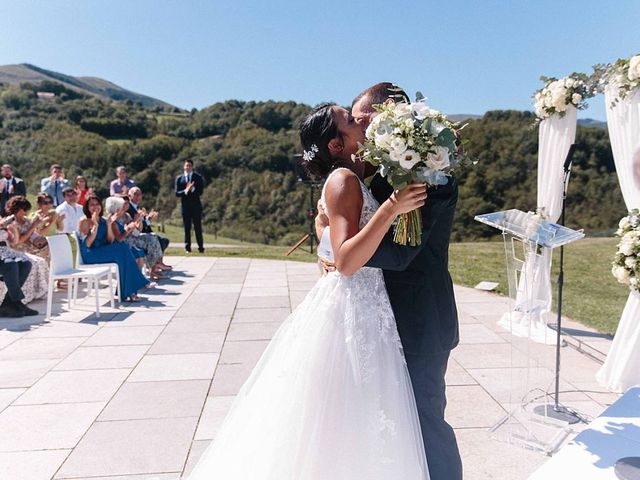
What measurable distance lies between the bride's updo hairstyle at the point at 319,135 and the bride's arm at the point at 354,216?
0.57ft

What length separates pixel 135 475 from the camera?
118 inches

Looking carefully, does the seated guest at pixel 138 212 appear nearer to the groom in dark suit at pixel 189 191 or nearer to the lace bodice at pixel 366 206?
the groom in dark suit at pixel 189 191

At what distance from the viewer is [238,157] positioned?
40.9 metres

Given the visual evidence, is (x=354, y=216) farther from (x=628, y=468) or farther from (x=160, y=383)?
(x=160, y=383)

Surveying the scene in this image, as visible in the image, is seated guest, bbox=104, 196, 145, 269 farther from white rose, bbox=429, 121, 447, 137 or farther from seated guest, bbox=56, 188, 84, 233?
white rose, bbox=429, 121, 447, 137

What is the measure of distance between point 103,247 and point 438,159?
6978 millimetres

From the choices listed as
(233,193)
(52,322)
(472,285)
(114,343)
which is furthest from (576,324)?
(233,193)

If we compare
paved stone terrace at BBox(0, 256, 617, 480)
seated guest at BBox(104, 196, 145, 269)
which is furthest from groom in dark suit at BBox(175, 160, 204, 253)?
paved stone terrace at BBox(0, 256, 617, 480)

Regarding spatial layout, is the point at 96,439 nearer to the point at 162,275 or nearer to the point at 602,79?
the point at 602,79

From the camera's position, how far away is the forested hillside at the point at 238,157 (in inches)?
1113

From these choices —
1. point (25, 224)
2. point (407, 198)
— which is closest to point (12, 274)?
point (25, 224)

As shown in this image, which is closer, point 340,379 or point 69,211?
point 340,379

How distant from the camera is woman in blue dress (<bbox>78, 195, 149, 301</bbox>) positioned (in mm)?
7633

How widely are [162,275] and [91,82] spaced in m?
178
